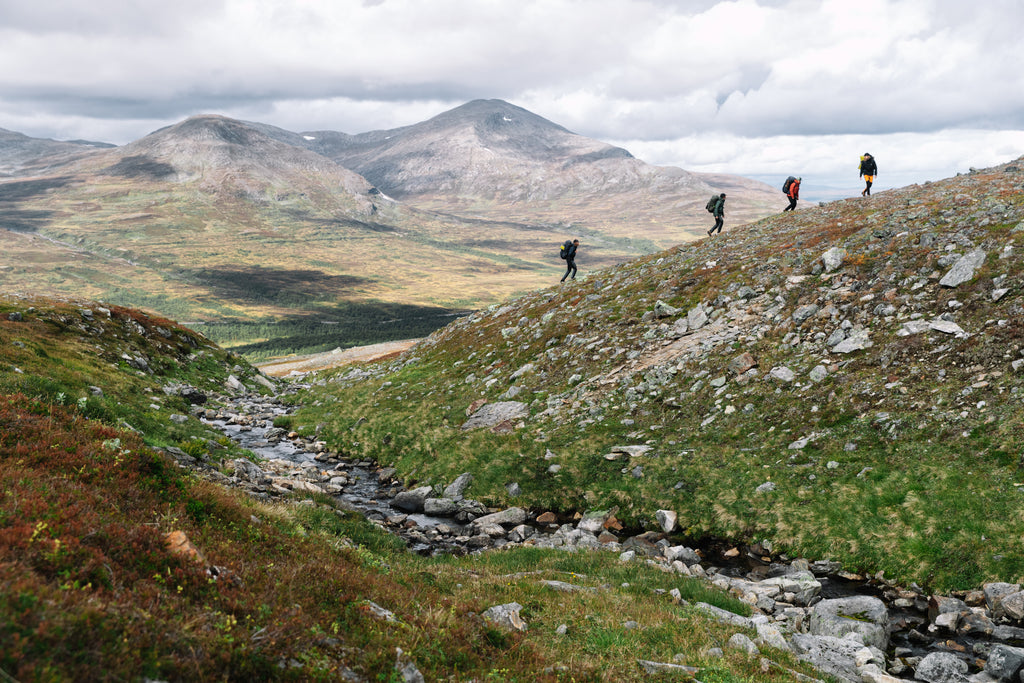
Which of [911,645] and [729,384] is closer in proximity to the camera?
[911,645]

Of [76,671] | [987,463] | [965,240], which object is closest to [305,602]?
[76,671]

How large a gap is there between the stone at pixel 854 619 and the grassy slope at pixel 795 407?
6.73 feet

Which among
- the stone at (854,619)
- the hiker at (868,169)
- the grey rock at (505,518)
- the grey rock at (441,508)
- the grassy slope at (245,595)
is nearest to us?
the grassy slope at (245,595)

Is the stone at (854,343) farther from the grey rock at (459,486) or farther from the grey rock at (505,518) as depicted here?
the grey rock at (459,486)

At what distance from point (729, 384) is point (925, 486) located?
829cm

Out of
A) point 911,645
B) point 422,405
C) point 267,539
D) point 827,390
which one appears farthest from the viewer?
point 422,405

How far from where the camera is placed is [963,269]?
65.0ft

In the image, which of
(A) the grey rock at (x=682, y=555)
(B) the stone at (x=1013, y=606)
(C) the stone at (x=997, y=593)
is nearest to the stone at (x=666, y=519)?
(A) the grey rock at (x=682, y=555)

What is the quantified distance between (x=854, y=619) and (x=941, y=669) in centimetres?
172

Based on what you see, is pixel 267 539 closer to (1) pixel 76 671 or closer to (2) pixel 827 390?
(1) pixel 76 671

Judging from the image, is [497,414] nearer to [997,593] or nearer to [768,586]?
[768,586]

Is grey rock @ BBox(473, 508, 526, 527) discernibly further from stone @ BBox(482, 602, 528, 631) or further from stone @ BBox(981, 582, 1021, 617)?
stone @ BBox(981, 582, 1021, 617)

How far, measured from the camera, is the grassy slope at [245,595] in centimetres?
499

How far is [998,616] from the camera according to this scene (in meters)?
10.8
